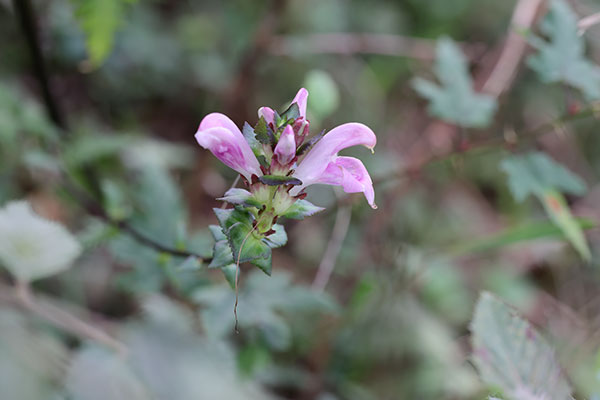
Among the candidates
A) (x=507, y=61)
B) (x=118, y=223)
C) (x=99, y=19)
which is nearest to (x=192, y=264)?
(x=118, y=223)

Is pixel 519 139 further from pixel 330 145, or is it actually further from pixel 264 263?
pixel 264 263

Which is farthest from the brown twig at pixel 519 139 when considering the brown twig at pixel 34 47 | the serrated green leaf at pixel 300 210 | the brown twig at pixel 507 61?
the brown twig at pixel 34 47

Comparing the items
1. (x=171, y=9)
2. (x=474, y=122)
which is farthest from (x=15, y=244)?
(x=171, y=9)

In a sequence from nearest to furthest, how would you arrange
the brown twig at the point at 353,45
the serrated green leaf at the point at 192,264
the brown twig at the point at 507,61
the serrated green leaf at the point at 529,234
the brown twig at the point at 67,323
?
the serrated green leaf at the point at 192,264 < the brown twig at the point at 67,323 < the serrated green leaf at the point at 529,234 < the brown twig at the point at 507,61 < the brown twig at the point at 353,45

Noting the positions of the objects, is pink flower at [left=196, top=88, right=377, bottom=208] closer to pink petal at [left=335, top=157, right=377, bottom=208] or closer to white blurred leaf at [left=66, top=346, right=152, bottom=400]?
pink petal at [left=335, top=157, right=377, bottom=208]

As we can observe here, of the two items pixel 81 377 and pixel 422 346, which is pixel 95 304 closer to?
pixel 81 377

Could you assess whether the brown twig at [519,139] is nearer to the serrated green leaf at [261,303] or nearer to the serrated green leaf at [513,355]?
the serrated green leaf at [261,303]

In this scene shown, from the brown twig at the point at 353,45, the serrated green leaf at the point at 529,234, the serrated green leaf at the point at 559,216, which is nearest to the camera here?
the serrated green leaf at the point at 559,216

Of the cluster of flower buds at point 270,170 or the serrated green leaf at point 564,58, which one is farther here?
the serrated green leaf at point 564,58
